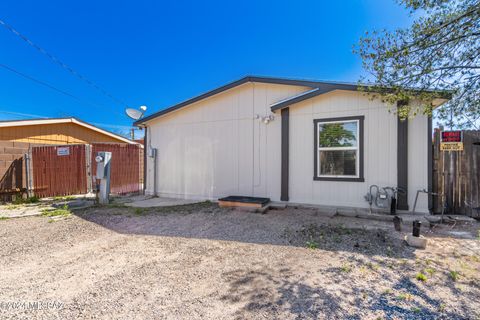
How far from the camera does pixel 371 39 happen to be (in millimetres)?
3695

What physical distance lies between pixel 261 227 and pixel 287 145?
2.49m

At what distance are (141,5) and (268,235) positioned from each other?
410 inches

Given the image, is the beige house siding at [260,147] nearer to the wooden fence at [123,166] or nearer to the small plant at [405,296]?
the wooden fence at [123,166]

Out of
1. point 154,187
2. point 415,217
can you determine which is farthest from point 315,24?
point 154,187

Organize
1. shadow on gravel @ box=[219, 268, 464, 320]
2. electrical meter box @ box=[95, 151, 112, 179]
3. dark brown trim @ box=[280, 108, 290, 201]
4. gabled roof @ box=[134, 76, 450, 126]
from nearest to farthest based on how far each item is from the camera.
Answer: shadow on gravel @ box=[219, 268, 464, 320] < gabled roof @ box=[134, 76, 450, 126] < dark brown trim @ box=[280, 108, 290, 201] < electrical meter box @ box=[95, 151, 112, 179]

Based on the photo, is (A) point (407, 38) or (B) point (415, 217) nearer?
(A) point (407, 38)

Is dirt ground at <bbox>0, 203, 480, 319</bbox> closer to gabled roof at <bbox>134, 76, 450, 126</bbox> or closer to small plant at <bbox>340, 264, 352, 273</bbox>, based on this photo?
small plant at <bbox>340, 264, 352, 273</bbox>

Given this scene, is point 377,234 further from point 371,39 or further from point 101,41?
point 101,41

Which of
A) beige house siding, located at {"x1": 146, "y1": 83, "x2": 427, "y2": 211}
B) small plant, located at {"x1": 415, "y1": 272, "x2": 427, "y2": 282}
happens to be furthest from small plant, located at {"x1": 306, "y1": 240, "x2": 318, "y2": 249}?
beige house siding, located at {"x1": 146, "y1": 83, "x2": 427, "y2": 211}

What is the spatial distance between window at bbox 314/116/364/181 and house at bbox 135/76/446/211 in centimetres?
2

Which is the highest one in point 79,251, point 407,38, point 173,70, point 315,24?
point 173,70

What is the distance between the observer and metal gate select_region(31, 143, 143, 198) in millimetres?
7543

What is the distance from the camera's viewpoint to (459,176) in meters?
4.75

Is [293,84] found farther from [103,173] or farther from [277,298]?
[103,173]
